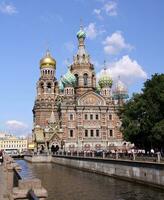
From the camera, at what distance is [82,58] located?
92.9 metres

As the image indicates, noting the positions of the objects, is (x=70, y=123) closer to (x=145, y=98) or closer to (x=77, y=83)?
(x=77, y=83)

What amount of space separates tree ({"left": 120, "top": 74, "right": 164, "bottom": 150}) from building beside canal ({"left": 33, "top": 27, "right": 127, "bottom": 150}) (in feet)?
115

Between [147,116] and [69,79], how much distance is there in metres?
48.3

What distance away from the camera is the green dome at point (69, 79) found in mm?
87438

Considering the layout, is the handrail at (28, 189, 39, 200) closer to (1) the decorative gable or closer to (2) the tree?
(2) the tree

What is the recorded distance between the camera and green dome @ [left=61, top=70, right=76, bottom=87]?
287 feet

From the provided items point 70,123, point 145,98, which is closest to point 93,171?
point 145,98

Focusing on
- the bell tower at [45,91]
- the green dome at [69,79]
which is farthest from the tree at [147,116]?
the bell tower at [45,91]

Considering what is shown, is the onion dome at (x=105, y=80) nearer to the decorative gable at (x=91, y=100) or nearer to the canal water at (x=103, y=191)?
the decorative gable at (x=91, y=100)

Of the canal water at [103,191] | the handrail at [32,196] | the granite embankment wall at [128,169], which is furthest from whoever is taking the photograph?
the granite embankment wall at [128,169]

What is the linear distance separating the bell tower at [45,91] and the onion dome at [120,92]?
16.5 meters

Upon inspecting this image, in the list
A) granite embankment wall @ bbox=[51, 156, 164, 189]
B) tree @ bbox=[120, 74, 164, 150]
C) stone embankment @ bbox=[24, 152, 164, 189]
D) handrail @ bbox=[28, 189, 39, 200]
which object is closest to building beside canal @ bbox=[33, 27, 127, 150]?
stone embankment @ bbox=[24, 152, 164, 189]

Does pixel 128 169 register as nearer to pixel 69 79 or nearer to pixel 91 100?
pixel 91 100

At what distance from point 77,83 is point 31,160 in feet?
81.0
